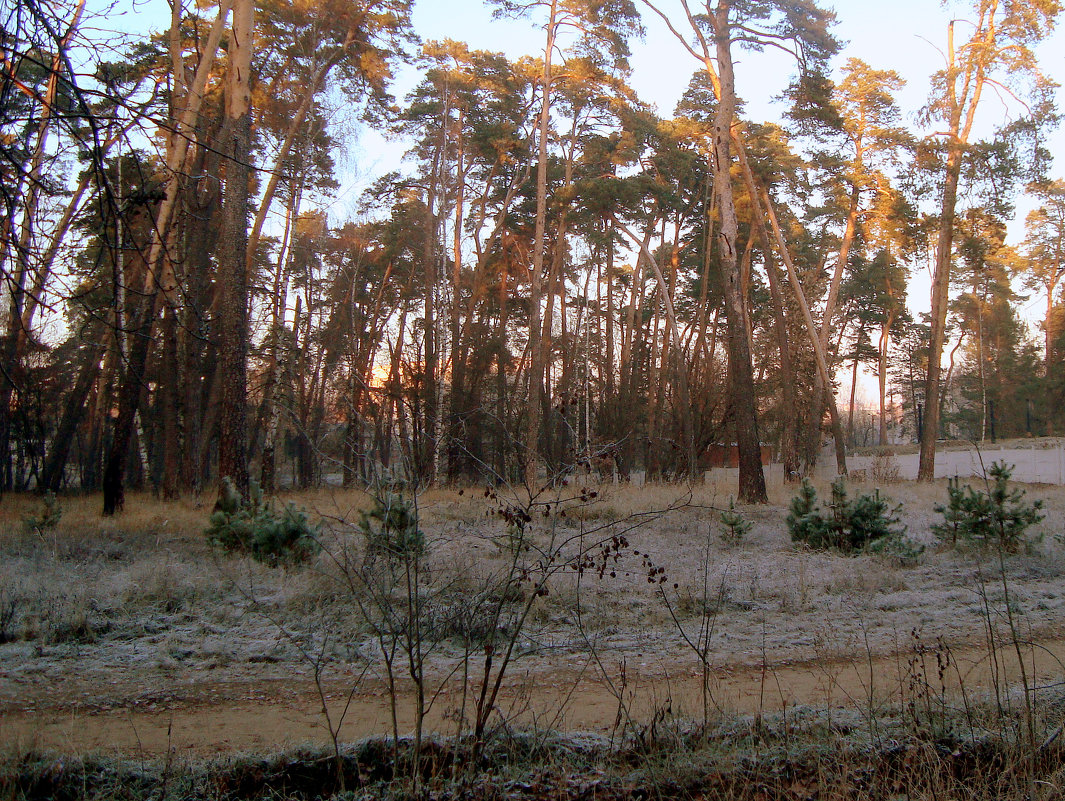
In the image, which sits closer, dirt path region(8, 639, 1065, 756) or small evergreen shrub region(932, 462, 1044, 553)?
dirt path region(8, 639, 1065, 756)

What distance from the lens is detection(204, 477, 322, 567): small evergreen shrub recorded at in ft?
26.1

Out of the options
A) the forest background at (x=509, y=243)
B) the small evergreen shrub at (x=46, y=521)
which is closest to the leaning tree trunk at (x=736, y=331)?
the forest background at (x=509, y=243)

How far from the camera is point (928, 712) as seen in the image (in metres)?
3.39

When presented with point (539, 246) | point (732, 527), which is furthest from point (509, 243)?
point (732, 527)

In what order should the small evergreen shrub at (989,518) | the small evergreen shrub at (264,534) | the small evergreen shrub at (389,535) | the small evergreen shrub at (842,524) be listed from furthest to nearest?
the small evergreen shrub at (842,524), the small evergreen shrub at (989,518), the small evergreen shrub at (264,534), the small evergreen shrub at (389,535)

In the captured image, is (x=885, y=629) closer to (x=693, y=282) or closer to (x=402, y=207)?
(x=402, y=207)

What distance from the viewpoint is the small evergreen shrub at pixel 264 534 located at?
7.94 m

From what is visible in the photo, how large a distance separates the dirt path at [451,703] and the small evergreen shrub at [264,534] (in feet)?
10.6

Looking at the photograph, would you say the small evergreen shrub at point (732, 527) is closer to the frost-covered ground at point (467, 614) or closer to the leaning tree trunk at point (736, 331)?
the frost-covered ground at point (467, 614)

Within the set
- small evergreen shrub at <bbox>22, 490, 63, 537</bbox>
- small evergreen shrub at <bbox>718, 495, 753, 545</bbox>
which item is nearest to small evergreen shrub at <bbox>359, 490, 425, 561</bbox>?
small evergreen shrub at <bbox>718, 495, 753, 545</bbox>

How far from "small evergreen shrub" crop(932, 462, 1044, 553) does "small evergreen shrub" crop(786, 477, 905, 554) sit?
629 millimetres

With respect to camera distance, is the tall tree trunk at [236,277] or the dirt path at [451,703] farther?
the tall tree trunk at [236,277]

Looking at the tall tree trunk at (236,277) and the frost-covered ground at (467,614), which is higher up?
the tall tree trunk at (236,277)

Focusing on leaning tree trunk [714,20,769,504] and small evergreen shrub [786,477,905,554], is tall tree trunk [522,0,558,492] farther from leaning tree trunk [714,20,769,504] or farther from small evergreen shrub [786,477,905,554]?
small evergreen shrub [786,477,905,554]
